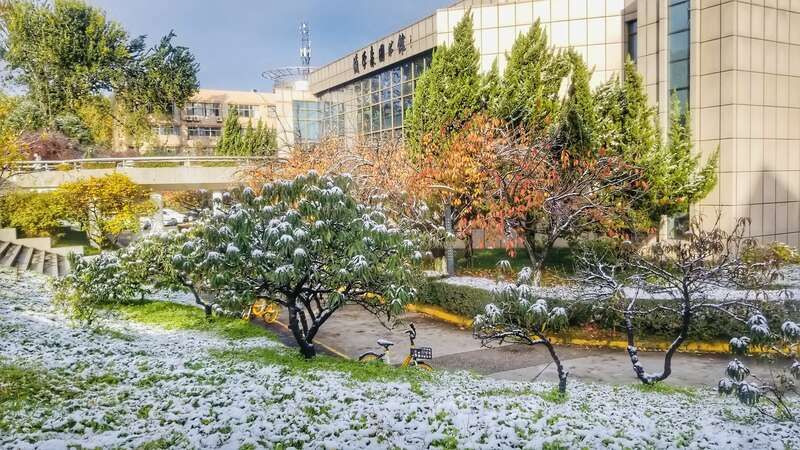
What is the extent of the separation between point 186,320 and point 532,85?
1425 cm

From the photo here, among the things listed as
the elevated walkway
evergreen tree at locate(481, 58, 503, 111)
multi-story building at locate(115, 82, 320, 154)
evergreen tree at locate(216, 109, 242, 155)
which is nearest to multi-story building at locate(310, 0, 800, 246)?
evergreen tree at locate(481, 58, 503, 111)

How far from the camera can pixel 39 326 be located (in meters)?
12.9

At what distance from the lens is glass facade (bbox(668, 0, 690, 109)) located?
886 inches

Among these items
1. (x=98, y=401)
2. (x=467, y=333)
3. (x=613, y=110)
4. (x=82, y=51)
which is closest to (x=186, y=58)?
(x=82, y=51)

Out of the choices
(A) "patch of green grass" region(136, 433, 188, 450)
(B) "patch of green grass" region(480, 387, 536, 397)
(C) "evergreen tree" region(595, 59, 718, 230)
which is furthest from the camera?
(C) "evergreen tree" region(595, 59, 718, 230)

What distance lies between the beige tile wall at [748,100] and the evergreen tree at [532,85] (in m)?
5.01

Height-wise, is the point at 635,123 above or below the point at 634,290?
above

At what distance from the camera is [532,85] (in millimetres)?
22281

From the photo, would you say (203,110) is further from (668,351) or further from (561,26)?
(668,351)

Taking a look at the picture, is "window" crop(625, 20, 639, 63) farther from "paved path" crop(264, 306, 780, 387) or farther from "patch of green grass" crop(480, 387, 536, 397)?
"patch of green grass" crop(480, 387, 536, 397)

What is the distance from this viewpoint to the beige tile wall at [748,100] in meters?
21.5

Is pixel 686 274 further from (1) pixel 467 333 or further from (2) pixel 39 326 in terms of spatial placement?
(2) pixel 39 326

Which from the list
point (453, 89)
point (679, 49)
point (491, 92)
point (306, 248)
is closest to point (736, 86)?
point (679, 49)

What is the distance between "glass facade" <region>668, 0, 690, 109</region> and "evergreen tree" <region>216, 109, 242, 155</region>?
38.3m
